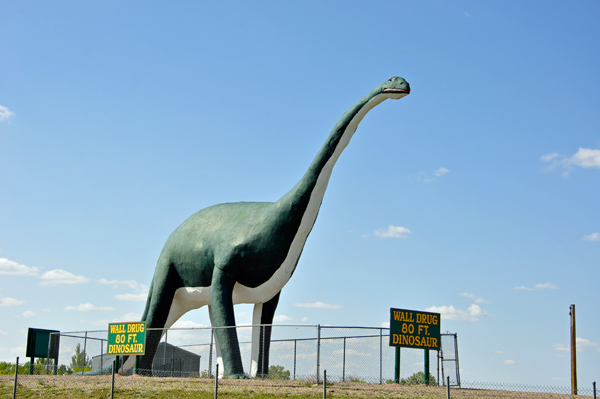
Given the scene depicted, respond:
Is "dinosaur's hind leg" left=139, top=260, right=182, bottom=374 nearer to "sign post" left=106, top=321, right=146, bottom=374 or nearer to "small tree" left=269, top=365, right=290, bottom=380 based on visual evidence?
"sign post" left=106, top=321, right=146, bottom=374

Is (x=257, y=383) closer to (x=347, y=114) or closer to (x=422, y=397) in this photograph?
(x=422, y=397)

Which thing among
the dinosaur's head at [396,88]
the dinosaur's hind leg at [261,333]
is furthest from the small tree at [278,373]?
the dinosaur's head at [396,88]

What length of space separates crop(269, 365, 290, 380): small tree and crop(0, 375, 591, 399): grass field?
4.72 feet

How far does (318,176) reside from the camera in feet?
53.1

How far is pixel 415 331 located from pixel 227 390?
550 centimetres

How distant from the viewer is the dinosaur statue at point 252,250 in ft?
52.3

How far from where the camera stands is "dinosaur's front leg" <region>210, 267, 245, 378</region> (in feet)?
51.9

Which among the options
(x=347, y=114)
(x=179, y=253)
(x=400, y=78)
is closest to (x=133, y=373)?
(x=179, y=253)

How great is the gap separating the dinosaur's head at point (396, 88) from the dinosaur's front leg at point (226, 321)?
6268 millimetres

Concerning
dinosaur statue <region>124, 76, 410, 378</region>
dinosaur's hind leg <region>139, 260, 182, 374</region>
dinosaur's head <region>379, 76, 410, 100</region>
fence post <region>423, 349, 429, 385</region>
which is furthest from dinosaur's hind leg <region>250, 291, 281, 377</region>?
dinosaur's head <region>379, 76, 410, 100</region>

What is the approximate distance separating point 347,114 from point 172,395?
8.07m

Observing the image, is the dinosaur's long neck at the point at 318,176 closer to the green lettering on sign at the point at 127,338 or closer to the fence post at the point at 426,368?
the fence post at the point at 426,368

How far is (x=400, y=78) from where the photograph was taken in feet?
50.6

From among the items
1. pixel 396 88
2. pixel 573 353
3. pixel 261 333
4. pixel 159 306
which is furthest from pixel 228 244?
pixel 573 353
